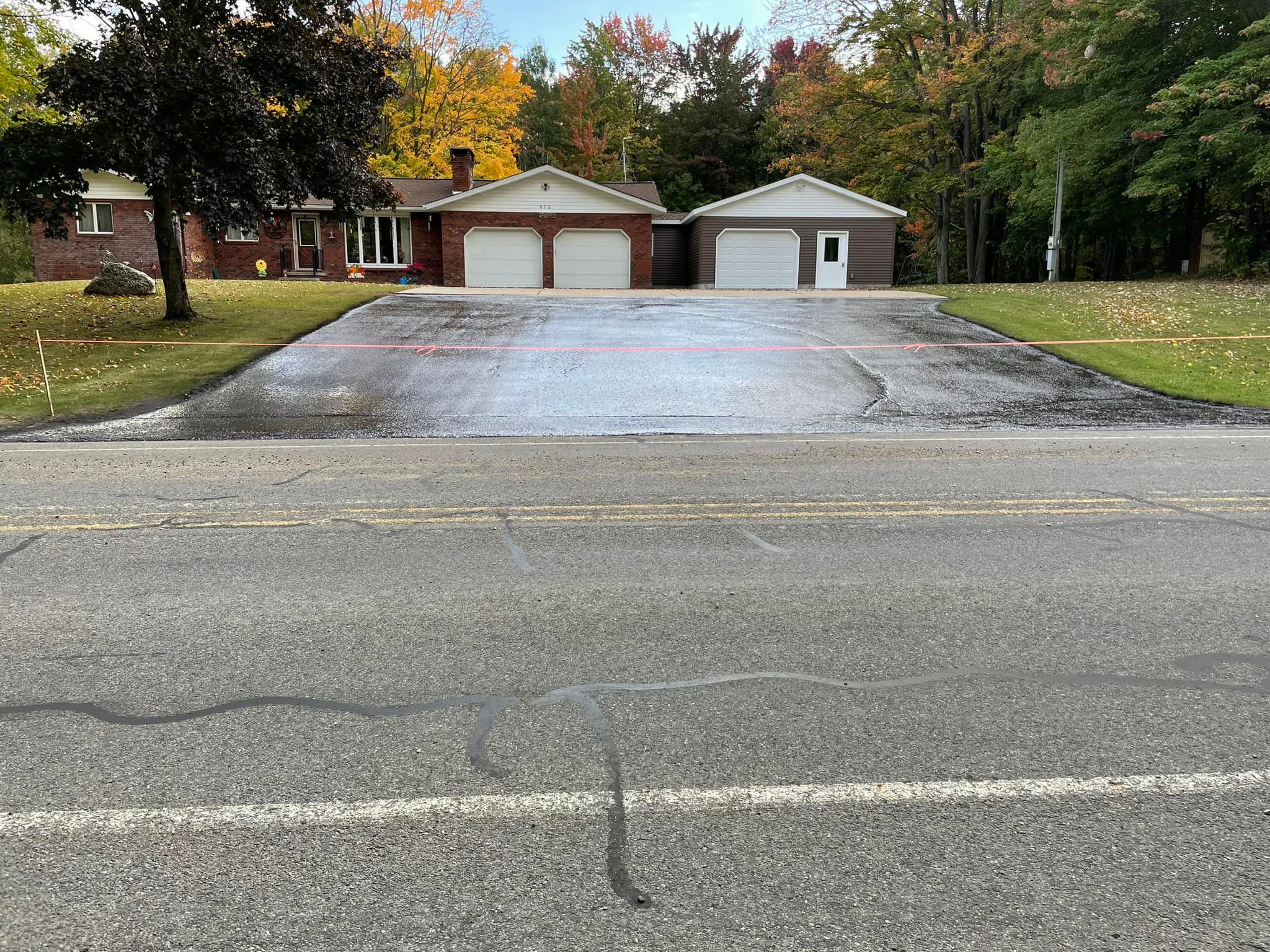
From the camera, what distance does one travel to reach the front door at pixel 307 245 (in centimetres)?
3481

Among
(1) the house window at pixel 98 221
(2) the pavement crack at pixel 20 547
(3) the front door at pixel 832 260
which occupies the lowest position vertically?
(2) the pavement crack at pixel 20 547

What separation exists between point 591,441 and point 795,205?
27.9 metres

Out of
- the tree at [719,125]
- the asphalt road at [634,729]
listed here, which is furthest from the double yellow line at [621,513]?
the tree at [719,125]

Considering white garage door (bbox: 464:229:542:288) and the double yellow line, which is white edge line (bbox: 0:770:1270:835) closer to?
the double yellow line

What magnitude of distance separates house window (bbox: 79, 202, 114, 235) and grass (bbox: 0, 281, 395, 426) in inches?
281

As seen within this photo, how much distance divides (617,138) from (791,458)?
5068 centimetres

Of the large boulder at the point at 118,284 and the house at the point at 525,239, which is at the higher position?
the house at the point at 525,239

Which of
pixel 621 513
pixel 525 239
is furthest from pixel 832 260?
pixel 621 513

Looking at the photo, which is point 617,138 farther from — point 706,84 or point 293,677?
point 293,677

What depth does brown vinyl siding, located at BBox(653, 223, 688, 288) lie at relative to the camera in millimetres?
39094

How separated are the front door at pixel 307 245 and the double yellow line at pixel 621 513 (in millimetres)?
30838

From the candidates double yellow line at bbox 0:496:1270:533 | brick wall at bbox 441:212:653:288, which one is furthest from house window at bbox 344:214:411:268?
double yellow line at bbox 0:496:1270:533

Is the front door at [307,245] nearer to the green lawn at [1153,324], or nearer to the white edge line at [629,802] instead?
the green lawn at [1153,324]

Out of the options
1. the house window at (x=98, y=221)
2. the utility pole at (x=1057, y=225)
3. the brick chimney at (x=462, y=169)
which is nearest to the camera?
the utility pole at (x=1057, y=225)
